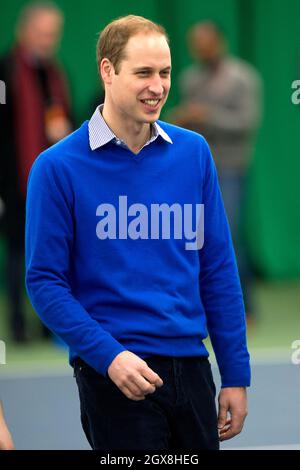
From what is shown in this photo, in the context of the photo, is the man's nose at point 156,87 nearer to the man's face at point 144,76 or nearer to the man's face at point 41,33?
the man's face at point 144,76

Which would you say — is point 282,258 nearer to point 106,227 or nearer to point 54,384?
point 54,384

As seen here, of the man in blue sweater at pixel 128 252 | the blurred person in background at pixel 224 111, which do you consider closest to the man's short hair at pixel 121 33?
the man in blue sweater at pixel 128 252

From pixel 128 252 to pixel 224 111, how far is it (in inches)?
175

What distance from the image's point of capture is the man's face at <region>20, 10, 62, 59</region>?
6836mm

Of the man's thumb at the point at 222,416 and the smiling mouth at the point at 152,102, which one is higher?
the smiling mouth at the point at 152,102

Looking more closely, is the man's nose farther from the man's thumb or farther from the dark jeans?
the man's thumb

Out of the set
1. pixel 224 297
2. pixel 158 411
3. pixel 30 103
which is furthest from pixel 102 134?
pixel 30 103

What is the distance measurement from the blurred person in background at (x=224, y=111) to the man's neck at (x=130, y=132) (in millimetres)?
4206

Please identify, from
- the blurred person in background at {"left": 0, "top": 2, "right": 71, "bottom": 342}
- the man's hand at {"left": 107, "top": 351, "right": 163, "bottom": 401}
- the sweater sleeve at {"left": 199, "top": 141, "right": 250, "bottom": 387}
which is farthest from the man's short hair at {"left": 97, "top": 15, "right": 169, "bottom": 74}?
the blurred person in background at {"left": 0, "top": 2, "right": 71, "bottom": 342}

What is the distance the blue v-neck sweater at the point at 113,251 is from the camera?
2.90 meters

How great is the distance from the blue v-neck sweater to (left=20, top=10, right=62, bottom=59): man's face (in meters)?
3.94

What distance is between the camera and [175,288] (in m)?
2.98

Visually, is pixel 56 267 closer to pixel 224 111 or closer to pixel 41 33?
pixel 41 33
